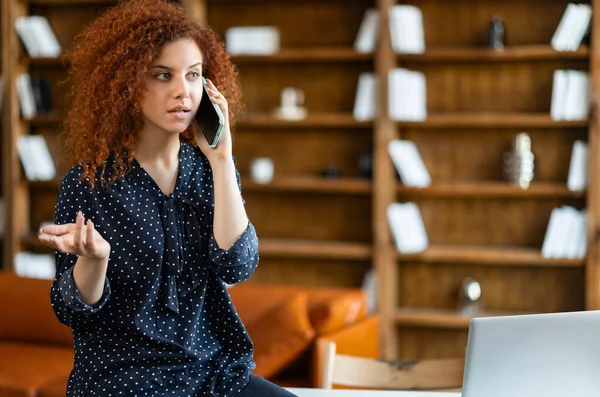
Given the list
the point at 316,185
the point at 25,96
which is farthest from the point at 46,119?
the point at 316,185

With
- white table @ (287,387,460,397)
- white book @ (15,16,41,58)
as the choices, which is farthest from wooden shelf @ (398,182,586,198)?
white table @ (287,387,460,397)

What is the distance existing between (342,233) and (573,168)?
1.28m

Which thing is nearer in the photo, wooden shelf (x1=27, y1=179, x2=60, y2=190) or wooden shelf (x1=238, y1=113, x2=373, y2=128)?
wooden shelf (x1=238, y1=113, x2=373, y2=128)

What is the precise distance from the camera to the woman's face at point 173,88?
1.55 meters

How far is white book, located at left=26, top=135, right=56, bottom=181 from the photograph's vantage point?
4973mm

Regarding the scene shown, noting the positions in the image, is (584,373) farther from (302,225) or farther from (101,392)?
(302,225)

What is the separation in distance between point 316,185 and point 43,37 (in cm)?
181

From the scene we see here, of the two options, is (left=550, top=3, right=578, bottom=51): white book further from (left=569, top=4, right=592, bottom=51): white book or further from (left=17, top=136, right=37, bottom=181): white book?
(left=17, top=136, right=37, bottom=181): white book

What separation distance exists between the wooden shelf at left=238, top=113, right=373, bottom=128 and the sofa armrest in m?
1.28

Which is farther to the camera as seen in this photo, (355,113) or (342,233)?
(342,233)

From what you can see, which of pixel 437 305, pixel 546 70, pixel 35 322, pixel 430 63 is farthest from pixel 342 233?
pixel 35 322

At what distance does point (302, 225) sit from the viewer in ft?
16.0

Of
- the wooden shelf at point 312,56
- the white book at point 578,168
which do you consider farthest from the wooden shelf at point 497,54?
the white book at point 578,168

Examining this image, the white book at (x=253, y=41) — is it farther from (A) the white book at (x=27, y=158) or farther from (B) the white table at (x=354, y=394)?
(B) the white table at (x=354, y=394)
